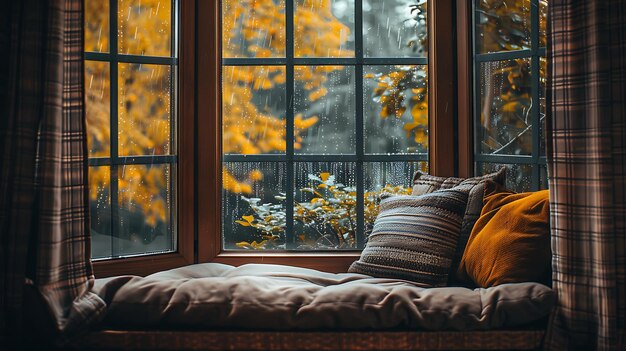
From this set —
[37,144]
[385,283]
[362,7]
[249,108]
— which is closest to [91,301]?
[37,144]

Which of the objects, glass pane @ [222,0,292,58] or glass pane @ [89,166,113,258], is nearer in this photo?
glass pane @ [89,166,113,258]

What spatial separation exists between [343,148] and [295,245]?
470 millimetres

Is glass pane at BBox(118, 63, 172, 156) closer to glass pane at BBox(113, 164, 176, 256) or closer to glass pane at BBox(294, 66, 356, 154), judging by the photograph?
glass pane at BBox(113, 164, 176, 256)

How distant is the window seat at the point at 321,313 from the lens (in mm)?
2033

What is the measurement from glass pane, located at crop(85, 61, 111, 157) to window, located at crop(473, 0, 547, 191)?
152 cm

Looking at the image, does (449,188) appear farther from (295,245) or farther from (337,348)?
(337,348)

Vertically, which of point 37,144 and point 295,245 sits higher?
point 37,144

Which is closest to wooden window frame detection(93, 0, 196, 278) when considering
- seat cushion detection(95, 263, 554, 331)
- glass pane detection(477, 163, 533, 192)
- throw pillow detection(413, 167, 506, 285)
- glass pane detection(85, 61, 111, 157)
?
glass pane detection(85, 61, 111, 157)

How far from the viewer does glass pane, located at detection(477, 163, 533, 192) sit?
2703 mm

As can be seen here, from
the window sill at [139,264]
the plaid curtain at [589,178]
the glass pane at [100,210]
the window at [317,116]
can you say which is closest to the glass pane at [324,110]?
the window at [317,116]

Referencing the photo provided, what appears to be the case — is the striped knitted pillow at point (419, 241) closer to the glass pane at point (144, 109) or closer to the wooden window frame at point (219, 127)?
the wooden window frame at point (219, 127)

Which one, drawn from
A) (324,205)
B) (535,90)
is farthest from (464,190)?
(324,205)

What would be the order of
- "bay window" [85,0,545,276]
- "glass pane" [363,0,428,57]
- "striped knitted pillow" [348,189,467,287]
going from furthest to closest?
1. "glass pane" [363,0,428,57]
2. "bay window" [85,0,545,276]
3. "striped knitted pillow" [348,189,467,287]

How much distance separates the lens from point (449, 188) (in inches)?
105
